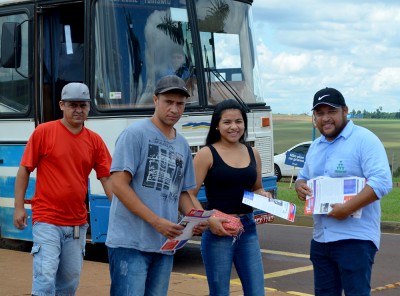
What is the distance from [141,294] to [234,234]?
87 cm

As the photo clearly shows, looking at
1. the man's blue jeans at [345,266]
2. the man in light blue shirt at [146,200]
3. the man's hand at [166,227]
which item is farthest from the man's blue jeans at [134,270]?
the man's blue jeans at [345,266]

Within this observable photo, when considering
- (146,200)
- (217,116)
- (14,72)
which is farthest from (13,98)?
(146,200)

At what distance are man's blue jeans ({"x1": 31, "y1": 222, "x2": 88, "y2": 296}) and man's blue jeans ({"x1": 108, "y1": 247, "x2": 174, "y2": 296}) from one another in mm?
1221

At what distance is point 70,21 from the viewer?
1071 centimetres

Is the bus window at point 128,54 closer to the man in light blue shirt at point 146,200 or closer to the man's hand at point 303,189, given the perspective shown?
the man's hand at point 303,189

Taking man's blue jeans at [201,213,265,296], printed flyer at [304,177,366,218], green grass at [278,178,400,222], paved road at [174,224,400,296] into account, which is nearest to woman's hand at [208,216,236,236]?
man's blue jeans at [201,213,265,296]

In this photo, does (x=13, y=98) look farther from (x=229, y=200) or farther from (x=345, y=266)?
(x=345, y=266)

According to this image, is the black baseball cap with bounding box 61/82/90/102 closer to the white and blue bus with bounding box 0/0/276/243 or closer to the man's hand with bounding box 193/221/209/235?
the man's hand with bounding box 193/221/209/235

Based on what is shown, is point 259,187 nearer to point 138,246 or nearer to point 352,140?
point 352,140

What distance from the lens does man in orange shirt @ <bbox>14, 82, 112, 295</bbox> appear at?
6422 millimetres

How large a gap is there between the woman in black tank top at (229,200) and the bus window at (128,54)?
163 inches

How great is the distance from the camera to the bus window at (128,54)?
10094 mm

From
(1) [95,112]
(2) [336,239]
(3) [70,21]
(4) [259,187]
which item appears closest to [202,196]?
(1) [95,112]

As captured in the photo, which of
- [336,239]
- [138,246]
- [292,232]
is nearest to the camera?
[138,246]
